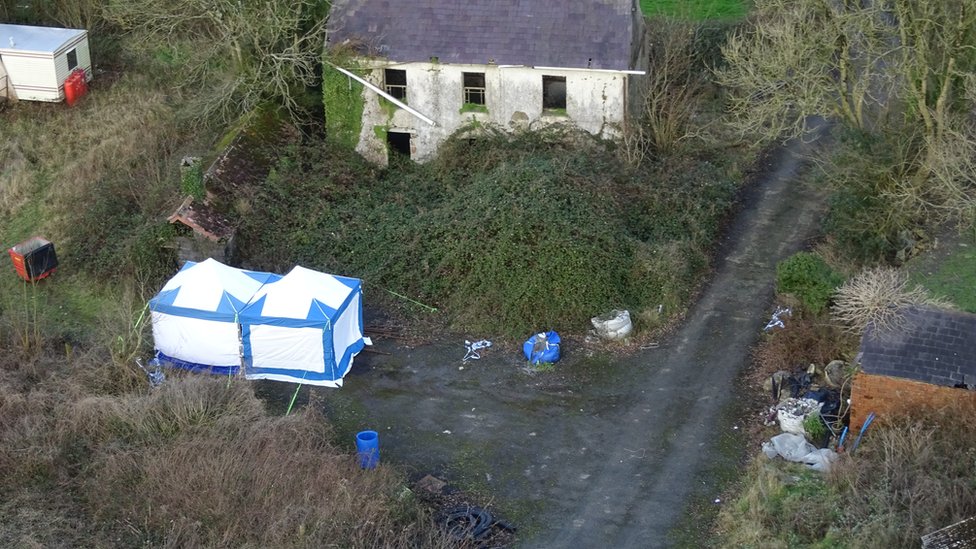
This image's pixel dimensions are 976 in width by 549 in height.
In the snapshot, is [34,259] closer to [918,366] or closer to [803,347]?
[803,347]

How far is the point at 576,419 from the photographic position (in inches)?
809

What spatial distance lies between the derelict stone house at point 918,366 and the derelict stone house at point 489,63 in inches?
420

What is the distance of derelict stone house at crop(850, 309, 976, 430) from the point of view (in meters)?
18.0

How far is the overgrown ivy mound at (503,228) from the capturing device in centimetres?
2322

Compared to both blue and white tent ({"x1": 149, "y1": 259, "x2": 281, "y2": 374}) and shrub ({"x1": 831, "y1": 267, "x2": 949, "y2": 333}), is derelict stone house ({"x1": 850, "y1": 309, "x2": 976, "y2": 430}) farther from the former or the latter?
blue and white tent ({"x1": 149, "y1": 259, "x2": 281, "y2": 374})

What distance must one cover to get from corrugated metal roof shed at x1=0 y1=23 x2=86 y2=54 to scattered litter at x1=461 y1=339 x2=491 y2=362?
1572cm

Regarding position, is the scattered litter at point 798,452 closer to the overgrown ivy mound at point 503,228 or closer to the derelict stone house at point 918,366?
the derelict stone house at point 918,366

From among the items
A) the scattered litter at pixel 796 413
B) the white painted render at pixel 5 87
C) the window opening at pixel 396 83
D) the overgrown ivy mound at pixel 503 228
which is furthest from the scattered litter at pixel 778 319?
the white painted render at pixel 5 87

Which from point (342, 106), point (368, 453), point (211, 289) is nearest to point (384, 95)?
point (342, 106)

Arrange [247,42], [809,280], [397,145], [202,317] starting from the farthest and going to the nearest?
1. [397,145]
2. [247,42]
3. [809,280]
4. [202,317]

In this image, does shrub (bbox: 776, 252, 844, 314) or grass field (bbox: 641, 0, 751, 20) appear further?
grass field (bbox: 641, 0, 751, 20)

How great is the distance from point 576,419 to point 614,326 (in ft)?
8.95

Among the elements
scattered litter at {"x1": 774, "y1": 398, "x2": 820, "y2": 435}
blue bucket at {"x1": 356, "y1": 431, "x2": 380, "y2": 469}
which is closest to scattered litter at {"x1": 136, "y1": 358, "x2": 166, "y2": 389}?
blue bucket at {"x1": 356, "y1": 431, "x2": 380, "y2": 469}

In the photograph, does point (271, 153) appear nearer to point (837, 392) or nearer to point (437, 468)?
point (437, 468)
